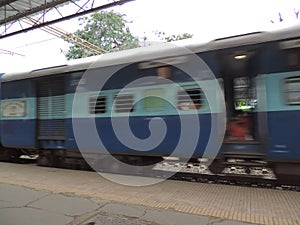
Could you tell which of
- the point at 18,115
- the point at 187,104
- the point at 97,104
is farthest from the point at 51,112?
the point at 187,104

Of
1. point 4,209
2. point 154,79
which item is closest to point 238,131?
point 154,79

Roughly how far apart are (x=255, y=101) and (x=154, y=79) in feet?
7.33

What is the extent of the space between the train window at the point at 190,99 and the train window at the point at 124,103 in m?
1.20

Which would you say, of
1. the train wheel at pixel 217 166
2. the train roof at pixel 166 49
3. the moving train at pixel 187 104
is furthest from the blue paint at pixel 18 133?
the train wheel at pixel 217 166

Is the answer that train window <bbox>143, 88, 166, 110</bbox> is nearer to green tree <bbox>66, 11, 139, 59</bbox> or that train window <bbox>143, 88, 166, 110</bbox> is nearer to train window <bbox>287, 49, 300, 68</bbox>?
train window <bbox>287, 49, 300, 68</bbox>

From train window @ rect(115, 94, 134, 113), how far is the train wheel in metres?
2.19

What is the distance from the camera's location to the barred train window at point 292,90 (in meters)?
5.84

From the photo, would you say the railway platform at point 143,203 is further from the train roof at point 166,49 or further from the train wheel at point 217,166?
the train roof at point 166,49

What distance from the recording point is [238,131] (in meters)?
6.86

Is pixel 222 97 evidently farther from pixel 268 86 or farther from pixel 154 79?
pixel 154 79

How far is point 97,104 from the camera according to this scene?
321 inches

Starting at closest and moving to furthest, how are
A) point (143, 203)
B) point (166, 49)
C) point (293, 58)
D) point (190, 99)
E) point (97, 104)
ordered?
point (143, 203) → point (293, 58) → point (190, 99) → point (166, 49) → point (97, 104)

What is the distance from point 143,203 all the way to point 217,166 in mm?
2501

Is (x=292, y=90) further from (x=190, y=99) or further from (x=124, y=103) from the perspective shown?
(x=124, y=103)
